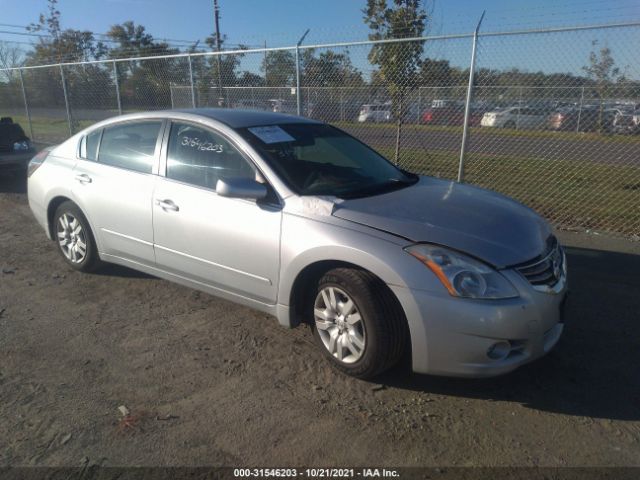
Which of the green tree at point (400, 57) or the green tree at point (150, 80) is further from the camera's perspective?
the green tree at point (150, 80)

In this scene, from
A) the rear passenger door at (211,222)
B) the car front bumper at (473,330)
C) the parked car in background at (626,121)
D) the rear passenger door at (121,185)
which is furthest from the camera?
the parked car in background at (626,121)

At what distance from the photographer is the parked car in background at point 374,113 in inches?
357

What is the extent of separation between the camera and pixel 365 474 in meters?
2.33

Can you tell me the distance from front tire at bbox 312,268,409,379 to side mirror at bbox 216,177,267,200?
0.71 meters

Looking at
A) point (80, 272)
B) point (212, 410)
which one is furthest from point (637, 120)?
point (80, 272)

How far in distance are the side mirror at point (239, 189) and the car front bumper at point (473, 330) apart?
1116 mm

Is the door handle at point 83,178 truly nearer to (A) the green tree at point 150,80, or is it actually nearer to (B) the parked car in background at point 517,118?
(B) the parked car in background at point 517,118

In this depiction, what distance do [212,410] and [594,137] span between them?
22.8ft

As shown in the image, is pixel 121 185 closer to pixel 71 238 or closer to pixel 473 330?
pixel 71 238

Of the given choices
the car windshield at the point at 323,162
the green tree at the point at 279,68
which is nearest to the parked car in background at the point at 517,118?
the green tree at the point at 279,68

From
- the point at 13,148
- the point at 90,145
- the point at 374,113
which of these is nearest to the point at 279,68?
the point at 374,113

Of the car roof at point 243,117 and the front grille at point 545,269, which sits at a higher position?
the car roof at point 243,117

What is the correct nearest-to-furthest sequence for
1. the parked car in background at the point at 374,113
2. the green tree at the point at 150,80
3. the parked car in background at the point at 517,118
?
the parked car in background at the point at 517,118 < the parked car in background at the point at 374,113 < the green tree at the point at 150,80

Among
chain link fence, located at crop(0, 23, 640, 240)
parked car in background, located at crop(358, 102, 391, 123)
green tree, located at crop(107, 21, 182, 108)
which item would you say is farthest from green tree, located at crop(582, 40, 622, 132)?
green tree, located at crop(107, 21, 182, 108)
